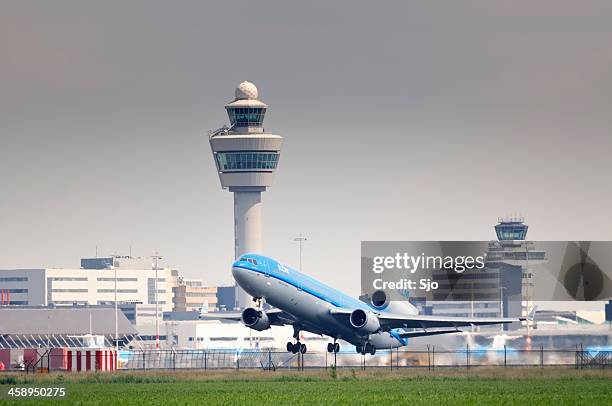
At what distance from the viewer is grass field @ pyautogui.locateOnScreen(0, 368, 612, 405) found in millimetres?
93000

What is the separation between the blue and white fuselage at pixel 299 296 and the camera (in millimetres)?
131875

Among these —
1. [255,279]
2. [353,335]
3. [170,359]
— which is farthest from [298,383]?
[170,359]

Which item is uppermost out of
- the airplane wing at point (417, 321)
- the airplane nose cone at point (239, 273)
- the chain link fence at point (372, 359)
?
the airplane nose cone at point (239, 273)

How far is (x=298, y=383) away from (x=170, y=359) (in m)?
36.3

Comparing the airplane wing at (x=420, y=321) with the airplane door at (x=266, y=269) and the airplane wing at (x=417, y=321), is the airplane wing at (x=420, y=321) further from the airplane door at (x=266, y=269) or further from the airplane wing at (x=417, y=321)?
the airplane door at (x=266, y=269)

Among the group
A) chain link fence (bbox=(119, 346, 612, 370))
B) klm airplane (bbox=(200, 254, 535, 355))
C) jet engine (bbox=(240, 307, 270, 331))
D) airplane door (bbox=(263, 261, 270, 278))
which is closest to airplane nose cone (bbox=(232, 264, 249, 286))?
klm airplane (bbox=(200, 254, 535, 355))

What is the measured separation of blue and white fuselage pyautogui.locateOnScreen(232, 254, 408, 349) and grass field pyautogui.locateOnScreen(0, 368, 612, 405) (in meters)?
5.65

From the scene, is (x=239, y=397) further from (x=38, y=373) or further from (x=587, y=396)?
(x=38, y=373)

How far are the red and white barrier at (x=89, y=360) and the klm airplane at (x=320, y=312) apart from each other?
12645mm

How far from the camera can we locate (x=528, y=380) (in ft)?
392

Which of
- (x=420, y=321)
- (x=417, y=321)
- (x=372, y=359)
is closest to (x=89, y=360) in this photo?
(x=372, y=359)

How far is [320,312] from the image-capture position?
449 feet

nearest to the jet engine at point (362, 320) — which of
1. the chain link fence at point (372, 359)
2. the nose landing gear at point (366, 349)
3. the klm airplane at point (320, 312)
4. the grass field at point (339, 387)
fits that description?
the klm airplane at point (320, 312)

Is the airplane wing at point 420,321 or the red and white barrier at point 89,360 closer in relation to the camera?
the red and white barrier at point 89,360
